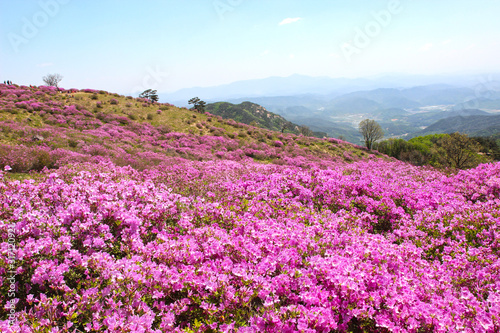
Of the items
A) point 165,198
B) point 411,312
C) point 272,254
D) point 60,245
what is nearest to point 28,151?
point 165,198

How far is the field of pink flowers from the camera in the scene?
305cm

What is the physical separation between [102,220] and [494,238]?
345 inches

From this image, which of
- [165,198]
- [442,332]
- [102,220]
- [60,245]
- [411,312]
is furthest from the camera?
[165,198]

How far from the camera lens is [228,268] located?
3.85 metres

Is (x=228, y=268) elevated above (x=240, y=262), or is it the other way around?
(x=228, y=268)

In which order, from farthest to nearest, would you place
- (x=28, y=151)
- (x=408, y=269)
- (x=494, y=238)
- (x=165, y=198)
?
(x=28, y=151), (x=165, y=198), (x=494, y=238), (x=408, y=269)

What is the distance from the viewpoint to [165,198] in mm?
6207

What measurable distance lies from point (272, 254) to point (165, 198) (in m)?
3.25

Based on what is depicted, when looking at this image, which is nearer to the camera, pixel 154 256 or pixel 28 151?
pixel 154 256

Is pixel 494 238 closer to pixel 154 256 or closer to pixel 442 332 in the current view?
pixel 442 332

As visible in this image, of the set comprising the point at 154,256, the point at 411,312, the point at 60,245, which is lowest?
the point at 411,312

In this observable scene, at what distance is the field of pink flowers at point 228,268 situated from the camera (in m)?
3.05

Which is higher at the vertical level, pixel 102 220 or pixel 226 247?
pixel 102 220

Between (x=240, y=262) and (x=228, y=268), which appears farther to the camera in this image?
(x=240, y=262)
